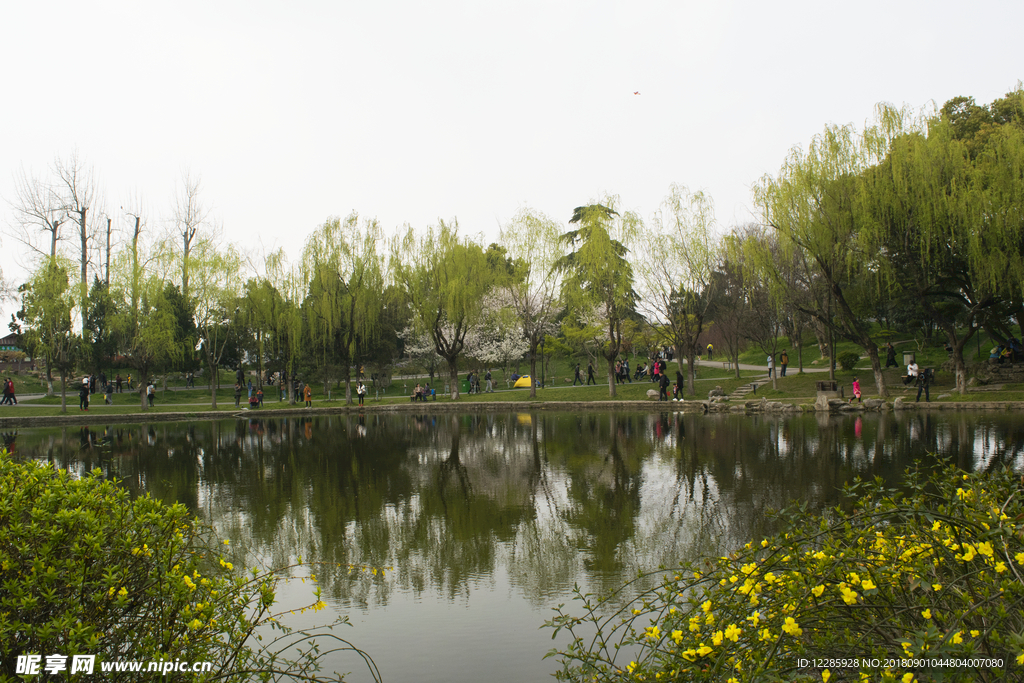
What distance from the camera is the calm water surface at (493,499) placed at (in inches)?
226

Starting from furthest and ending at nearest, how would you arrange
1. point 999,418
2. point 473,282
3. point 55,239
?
point 55,239
point 473,282
point 999,418

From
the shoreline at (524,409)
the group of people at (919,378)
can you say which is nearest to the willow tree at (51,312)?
the shoreline at (524,409)

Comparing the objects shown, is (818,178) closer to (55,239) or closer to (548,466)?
(548,466)

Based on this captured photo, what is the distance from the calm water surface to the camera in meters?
5.73

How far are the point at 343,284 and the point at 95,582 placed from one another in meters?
34.3

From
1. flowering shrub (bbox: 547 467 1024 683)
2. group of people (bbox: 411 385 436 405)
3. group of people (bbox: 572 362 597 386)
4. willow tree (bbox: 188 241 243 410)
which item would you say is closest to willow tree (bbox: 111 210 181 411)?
willow tree (bbox: 188 241 243 410)

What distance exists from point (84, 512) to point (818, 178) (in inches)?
1028

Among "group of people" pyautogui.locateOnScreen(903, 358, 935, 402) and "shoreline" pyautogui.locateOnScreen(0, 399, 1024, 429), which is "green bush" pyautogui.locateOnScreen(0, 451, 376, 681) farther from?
"group of people" pyautogui.locateOnScreen(903, 358, 935, 402)

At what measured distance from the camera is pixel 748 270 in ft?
89.4

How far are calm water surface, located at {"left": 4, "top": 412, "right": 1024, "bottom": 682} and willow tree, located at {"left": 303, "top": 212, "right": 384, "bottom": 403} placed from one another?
1450 centimetres

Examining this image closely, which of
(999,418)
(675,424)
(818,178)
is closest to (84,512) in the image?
(675,424)

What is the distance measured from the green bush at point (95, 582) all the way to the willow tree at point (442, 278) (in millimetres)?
30864

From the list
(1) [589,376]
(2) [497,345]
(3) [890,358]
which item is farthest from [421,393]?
(3) [890,358]

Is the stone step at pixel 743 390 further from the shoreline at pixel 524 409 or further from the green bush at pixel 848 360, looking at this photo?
the green bush at pixel 848 360
